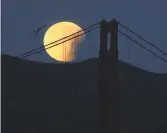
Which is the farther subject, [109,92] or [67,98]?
[67,98]

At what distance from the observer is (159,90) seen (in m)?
46.7

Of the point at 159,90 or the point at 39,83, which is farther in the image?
the point at 159,90

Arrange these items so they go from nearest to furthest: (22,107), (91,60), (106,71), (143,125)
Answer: (106,71)
(22,107)
(91,60)
(143,125)

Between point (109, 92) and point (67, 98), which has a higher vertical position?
point (67, 98)

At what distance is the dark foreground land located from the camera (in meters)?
40.0

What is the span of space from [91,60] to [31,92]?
6361 mm

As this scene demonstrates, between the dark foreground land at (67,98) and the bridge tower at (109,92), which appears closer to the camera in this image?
the bridge tower at (109,92)

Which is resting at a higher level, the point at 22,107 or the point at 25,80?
the point at 25,80

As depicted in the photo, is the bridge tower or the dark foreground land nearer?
the bridge tower

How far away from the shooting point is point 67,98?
1704 inches

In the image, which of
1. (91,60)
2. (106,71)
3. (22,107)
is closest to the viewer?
(106,71)

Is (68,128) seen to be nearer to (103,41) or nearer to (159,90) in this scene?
(159,90)

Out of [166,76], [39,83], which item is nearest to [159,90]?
[166,76]

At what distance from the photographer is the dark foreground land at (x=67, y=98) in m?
40.0
